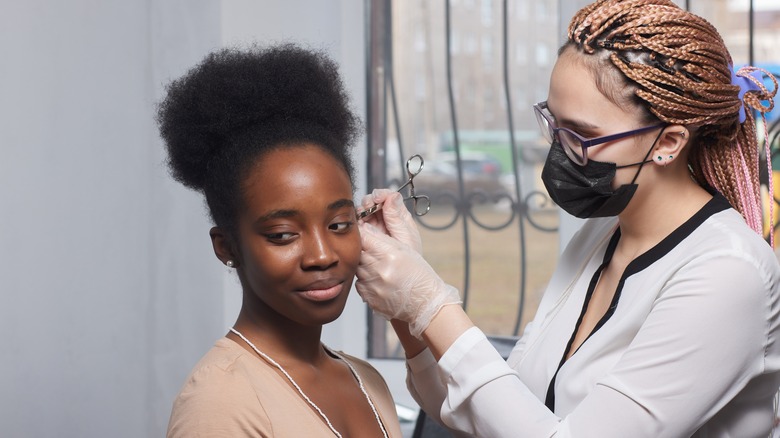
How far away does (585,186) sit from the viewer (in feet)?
4.33

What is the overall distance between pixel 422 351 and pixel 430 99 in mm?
2602

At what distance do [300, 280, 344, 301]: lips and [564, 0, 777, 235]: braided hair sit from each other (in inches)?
19.6

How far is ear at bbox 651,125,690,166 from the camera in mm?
1281

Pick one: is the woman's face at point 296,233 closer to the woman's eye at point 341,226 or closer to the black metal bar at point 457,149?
the woman's eye at point 341,226

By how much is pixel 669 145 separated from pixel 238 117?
643 millimetres

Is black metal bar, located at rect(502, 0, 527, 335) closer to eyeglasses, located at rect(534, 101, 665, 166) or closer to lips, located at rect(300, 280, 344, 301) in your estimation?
eyeglasses, located at rect(534, 101, 665, 166)

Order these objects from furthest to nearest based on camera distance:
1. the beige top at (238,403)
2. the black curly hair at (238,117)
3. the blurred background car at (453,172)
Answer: the blurred background car at (453,172) → the black curly hair at (238,117) → the beige top at (238,403)

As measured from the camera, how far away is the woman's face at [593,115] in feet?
4.16

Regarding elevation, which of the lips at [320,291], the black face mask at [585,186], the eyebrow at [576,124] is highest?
the eyebrow at [576,124]

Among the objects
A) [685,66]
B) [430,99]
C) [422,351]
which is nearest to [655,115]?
[685,66]

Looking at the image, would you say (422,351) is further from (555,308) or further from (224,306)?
(224,306)

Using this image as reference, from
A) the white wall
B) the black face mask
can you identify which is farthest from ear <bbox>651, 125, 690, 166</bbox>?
the white wall

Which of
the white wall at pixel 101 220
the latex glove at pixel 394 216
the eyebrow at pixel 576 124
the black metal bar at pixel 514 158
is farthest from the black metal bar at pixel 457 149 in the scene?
the eyebrow at pixel 576 124

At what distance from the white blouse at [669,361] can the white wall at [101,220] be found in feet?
2.60
